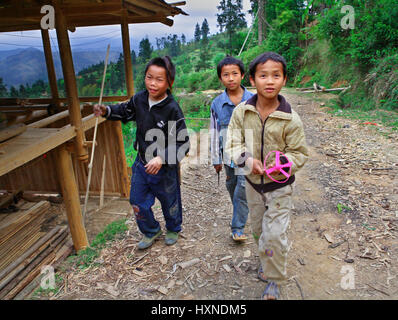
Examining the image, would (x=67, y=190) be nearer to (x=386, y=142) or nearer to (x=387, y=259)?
(x=387, y=259)

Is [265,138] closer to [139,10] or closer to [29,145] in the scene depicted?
[29,145]

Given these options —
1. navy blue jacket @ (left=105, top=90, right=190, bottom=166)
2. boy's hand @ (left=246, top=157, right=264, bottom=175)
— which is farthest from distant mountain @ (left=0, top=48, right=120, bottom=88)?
boy's hand @ (left=246, top=157, right=264, bottom=175)

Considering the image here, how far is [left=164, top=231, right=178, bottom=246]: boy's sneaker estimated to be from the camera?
3847 millimetres

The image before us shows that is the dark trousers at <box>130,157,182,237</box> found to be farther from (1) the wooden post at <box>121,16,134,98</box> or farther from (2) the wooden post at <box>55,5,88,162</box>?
(1) the wooden post at <box>121,16,134,98</box>

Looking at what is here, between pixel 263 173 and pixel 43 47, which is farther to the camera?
pixel 43 47

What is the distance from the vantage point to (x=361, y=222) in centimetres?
388

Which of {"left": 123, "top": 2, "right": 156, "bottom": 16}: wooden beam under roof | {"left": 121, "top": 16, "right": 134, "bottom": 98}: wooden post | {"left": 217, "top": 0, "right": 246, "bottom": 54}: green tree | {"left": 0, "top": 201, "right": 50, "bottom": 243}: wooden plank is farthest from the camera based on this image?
{"left": 217, "top": 0, "right": 246, "bottom": 54}: green tree

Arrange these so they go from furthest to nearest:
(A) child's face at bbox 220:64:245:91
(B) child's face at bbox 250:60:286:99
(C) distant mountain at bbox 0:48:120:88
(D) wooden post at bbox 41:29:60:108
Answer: (C) distant mountain at bbox 0:48:120:88 → (D) wooden post at bbox 41:29:60:108 → (A) child's face at bbox 220:64:245:91 → (B) child's face at bbox 250:60:286:99

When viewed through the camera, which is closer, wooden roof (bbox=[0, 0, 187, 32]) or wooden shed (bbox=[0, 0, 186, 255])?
wooden shed (bbox=[0, 0, 186, 255])

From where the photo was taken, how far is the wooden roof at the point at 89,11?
3.72 m

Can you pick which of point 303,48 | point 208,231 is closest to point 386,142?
point 208,231

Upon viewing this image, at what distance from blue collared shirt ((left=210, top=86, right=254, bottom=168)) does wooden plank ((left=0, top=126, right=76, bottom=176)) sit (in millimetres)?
1859

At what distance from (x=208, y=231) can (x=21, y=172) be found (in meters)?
4.75

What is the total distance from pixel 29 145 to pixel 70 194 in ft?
3.65
